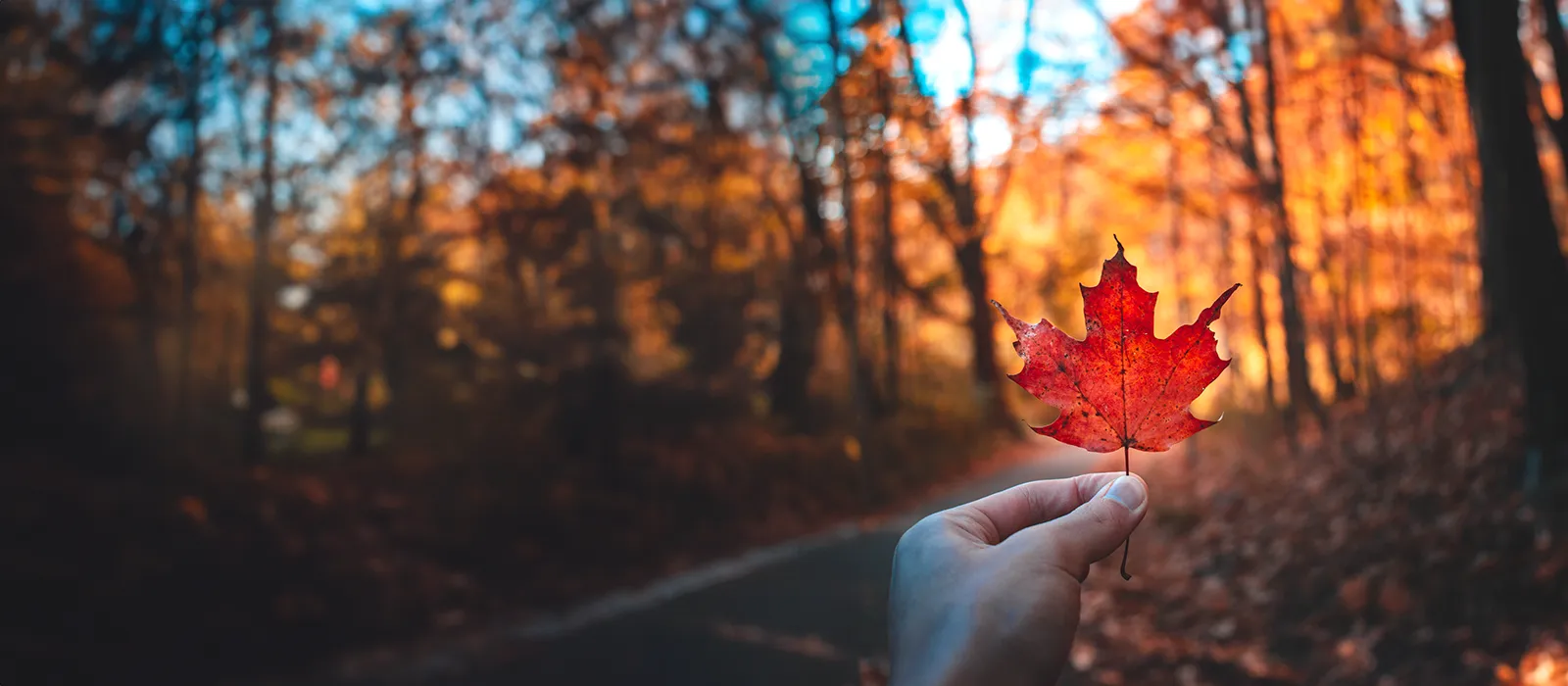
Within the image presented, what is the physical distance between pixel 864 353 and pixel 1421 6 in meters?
9.48

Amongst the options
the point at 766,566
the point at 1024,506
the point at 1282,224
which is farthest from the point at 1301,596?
the point at 1024,506

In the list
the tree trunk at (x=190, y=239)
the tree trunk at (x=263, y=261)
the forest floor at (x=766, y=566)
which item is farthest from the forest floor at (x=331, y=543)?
the tree trunk at (x=190, y=239)

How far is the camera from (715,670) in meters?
5.56

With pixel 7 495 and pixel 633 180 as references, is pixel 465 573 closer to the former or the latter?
pixel 7 495

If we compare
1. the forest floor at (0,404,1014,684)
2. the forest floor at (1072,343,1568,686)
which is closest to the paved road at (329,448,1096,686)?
the forest floor at (0,404,1014,684)

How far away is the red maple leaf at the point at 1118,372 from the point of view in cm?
96

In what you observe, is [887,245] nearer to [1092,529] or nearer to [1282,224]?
[1282,224]

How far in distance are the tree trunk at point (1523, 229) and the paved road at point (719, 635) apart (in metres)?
2.97

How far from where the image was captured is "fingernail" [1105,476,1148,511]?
95 centimetres

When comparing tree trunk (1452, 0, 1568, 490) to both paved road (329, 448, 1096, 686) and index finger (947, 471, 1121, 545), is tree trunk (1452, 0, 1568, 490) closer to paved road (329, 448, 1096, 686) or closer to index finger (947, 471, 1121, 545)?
paved road (329, 448, 1096, 686)

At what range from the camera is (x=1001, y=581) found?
2.88ft

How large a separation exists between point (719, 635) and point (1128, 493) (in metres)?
5.85

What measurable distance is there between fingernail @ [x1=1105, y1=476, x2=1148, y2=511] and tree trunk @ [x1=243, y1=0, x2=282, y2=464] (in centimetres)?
1026

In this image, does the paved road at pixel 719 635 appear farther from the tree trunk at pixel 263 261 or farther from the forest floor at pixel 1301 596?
the tree trunk at pixel 263 261
